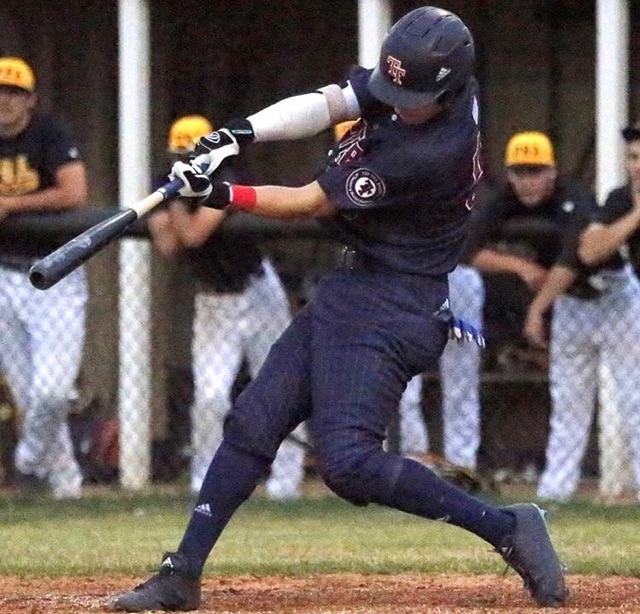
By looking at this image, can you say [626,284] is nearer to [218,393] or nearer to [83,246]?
[218,393]

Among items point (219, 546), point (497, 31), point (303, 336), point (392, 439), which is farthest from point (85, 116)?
point (303, 336)

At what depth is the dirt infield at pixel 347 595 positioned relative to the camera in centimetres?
533

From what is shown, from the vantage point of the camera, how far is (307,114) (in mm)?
5379

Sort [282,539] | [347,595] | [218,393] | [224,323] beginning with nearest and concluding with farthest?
[347,595]
[282,539]
[218,393]
[224,323]

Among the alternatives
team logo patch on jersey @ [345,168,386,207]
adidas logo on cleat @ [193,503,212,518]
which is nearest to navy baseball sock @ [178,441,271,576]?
adidas logo on cleat @ [193,503,212,518]

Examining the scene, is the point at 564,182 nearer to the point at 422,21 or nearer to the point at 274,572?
the point at 274,572

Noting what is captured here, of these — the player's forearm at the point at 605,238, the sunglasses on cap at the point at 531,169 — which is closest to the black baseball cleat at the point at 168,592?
the player's forearm at the point at 605,238

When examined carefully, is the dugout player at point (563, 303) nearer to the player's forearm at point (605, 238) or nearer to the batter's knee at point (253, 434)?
the player's forearm at point (605, 238)

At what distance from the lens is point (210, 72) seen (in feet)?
39.7

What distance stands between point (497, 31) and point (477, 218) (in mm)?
3290

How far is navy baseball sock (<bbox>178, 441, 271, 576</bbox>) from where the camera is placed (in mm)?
5297

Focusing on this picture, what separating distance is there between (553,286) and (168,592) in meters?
3.95

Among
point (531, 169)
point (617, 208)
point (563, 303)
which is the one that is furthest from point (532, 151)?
point (563, 303)

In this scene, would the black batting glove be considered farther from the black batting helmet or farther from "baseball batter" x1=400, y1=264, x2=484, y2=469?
"baseball batter" x1=400, y1=264, x2=484, y2=469
